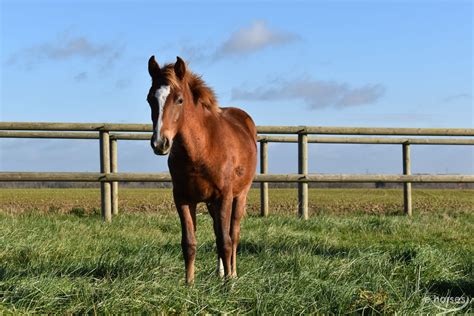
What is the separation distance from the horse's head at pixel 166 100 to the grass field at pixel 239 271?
959mm

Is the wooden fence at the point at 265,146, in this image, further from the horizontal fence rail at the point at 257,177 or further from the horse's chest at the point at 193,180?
the horse's chest at the point at 193,180

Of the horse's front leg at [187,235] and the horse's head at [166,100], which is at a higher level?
the horse's head at [166,100]

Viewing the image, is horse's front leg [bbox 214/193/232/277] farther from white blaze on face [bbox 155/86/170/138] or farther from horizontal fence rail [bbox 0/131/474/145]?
horizontal fence rail [bbox 0/131/474/145]

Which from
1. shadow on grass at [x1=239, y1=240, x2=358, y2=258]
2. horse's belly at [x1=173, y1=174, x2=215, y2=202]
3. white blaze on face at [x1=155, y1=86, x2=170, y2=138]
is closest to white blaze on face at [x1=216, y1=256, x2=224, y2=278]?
horse's belly at [x1=173, y1=174, x2=215, y2=202]

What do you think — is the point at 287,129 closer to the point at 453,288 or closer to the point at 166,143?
the point at 453,288

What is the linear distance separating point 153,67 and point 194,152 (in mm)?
726

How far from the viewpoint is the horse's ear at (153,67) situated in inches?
173

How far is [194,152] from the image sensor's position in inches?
180

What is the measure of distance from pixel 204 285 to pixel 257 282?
0.41m

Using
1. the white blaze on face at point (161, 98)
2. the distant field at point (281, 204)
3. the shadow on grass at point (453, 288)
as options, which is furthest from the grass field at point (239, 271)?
the distant field at point (281, 204)

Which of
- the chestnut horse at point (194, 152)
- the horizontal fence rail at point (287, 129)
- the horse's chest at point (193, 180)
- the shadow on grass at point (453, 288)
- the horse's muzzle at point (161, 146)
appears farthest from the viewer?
the horizontal fence rail at point (287, 129)

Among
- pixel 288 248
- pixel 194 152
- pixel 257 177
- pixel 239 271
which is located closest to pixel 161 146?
pixel 194 152

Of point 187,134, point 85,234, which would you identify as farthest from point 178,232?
point 187,134

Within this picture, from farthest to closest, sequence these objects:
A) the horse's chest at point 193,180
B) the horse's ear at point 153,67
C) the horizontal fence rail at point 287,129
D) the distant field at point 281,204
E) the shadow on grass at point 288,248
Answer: the distant field at point 281,204, the horizontal fence rail at point 287,129, the shadow on grass at point 288,248, the horse's chest at point 193,180, the horse's ear at point 153,67
